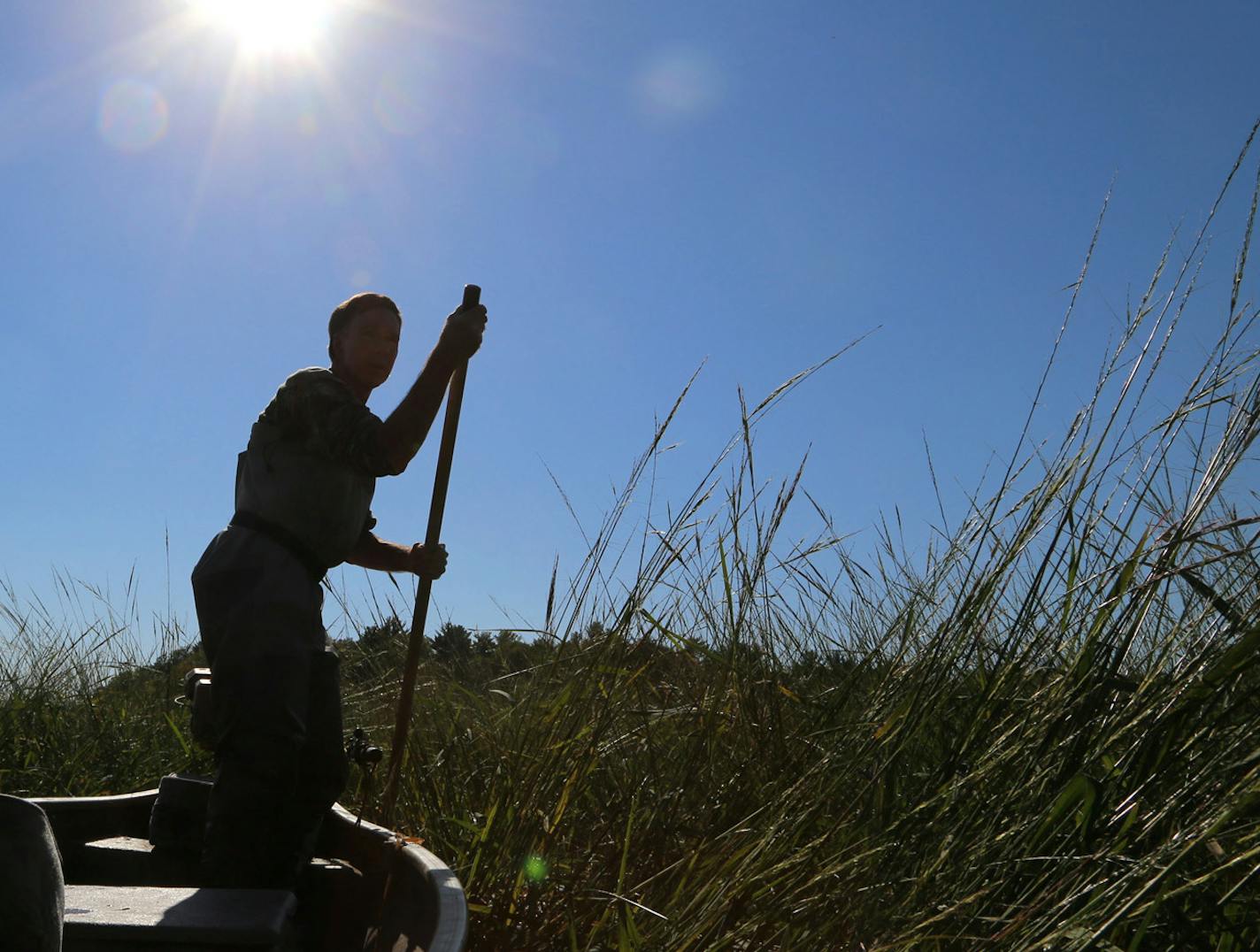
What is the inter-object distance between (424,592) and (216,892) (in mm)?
1320

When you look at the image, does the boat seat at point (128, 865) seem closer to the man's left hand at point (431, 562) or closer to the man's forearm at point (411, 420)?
the man's left hand at point (431, 562)

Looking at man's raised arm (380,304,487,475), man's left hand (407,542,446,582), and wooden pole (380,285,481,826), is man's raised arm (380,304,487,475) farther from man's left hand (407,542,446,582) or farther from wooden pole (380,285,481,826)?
man's left hand (407,542,446,582)

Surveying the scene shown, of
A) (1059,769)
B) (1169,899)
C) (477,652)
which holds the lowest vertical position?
(1169,899)

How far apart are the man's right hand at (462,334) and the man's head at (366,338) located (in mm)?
189

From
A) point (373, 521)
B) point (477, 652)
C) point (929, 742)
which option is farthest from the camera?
point (477, 652)

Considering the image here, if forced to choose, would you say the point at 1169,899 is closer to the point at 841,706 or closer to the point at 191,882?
the point at 841,706

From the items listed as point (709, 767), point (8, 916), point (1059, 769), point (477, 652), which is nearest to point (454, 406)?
point (709, 767)

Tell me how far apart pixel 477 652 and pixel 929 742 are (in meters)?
2.47

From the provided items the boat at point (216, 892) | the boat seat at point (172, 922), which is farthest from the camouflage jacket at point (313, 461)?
the boat seat at point (172, 922)

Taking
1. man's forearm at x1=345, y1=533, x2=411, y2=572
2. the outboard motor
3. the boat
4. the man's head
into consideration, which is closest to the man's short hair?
the man's head

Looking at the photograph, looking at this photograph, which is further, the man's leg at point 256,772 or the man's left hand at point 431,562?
the man's left hand at point 431,562

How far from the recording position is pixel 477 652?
4.59m

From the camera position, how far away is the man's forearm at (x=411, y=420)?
279cm

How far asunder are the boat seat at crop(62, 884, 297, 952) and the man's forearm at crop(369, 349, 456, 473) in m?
1.21
